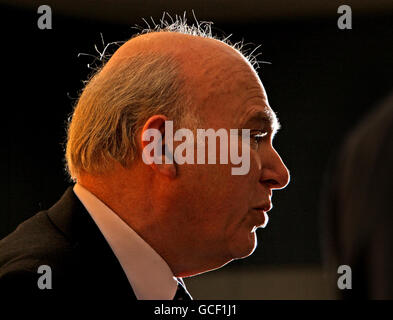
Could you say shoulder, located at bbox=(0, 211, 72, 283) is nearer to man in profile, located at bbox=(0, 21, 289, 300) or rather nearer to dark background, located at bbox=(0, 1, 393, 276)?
man in profile, located at bbox=(0, 21, 289, 300)

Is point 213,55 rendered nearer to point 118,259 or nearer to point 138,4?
point 118,259

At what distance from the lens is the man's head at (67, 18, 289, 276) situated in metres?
1.66

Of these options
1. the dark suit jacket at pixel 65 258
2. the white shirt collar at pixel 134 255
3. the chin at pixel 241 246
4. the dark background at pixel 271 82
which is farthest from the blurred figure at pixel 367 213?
the dark background at pixel 271 82

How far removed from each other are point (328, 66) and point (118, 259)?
3435 mm

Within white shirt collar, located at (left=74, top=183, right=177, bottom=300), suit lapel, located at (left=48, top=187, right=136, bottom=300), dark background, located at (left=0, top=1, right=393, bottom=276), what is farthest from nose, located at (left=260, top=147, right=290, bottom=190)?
dark background, located at (left=0, top=1, right=393, bottom=276)

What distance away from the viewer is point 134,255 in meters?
1.58

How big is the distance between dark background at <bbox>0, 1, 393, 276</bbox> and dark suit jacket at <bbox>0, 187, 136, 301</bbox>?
1964 millimetres

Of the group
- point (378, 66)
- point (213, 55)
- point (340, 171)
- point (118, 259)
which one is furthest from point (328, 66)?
point (340, 171)

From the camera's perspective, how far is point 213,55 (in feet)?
5.72

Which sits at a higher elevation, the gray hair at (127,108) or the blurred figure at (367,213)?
the gray hair at (127,108)

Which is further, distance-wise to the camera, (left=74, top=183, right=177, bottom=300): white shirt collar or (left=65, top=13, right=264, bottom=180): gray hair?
(left=65, top=13, right=264, bottom=180): gray hair

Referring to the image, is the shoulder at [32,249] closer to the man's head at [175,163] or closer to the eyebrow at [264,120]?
the man's head at [175,163]

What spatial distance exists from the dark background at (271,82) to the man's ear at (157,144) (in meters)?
1.77

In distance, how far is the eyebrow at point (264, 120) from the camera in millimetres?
1731
